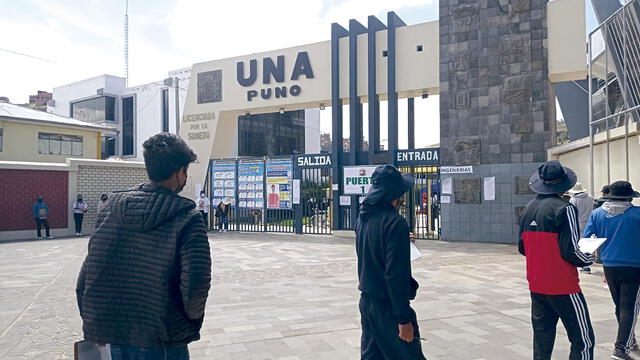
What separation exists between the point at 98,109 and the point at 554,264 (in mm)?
46509

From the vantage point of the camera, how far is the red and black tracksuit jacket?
11.0ft

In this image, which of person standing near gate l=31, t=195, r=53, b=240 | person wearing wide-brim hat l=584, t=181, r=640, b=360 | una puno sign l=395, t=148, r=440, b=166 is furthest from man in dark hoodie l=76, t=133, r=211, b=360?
person standing near gate l=31, t=195, r=53, b=240

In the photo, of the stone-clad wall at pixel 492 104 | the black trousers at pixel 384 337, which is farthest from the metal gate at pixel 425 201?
the black trousers at pixel 384 337

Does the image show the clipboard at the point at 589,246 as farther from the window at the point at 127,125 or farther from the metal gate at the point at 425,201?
the window at the point at 127,125

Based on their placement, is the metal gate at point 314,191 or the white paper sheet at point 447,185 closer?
the white paper sheet at point 447,185

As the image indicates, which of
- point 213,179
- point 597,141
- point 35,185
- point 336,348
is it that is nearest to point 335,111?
point 213,179

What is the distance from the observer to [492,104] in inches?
552

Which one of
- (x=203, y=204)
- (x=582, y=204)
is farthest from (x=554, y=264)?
(x=203, y=204)

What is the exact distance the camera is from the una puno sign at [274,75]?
57.1 ft

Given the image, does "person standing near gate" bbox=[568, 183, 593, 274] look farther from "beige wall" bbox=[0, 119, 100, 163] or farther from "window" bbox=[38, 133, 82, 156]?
"window" bbox=[38, 133, 82, 156]

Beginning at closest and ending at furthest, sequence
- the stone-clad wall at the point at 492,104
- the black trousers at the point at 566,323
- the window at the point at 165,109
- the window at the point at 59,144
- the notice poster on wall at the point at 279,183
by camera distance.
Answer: the black trousers at the point at 566,323 → the stone-clad wall at the point at 492,104 → the notice poster on wall at the point at 279,183 → the window at the point at 59,144 → the window at the point at 165,109

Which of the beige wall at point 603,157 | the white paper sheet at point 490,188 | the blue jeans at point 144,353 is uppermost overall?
the beige wall at point 603,157

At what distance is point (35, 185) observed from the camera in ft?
56.3

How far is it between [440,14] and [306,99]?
554 centimetres
